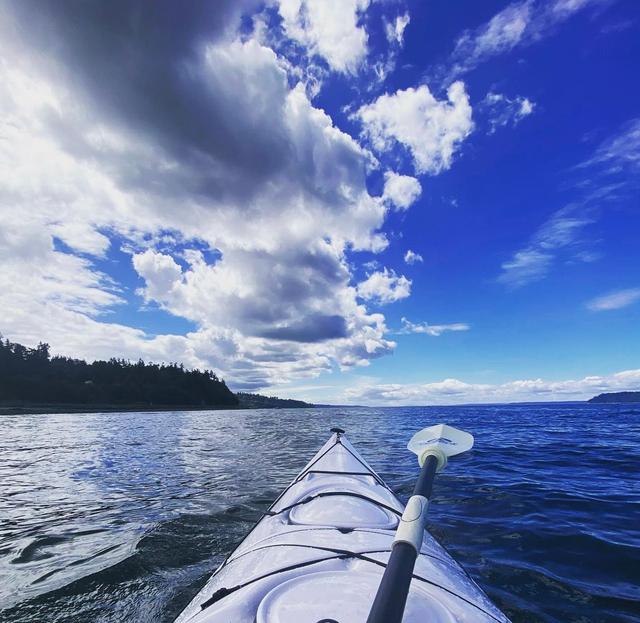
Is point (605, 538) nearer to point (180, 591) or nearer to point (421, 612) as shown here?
point (421, 612)

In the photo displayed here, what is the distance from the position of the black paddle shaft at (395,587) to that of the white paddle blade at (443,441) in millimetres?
1972

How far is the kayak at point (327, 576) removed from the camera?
2.52 metres

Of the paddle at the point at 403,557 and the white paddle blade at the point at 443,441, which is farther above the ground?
the white paddle blade at the point at 443,441

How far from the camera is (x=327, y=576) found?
9.78 feet

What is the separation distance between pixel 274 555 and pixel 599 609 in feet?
11.7

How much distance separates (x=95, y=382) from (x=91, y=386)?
6609mm

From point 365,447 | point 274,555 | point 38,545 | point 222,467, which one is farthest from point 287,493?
point 365,447

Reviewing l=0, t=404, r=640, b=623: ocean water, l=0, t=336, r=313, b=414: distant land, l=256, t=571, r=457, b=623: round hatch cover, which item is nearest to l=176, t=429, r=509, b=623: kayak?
l=256, t=571, r=457, b=623: round hatch cover

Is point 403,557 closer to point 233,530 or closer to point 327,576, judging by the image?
point 327,576

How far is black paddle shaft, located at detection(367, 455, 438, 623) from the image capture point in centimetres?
152

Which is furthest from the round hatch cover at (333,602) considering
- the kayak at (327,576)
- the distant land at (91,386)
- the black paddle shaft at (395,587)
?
the distant land at (91,386)

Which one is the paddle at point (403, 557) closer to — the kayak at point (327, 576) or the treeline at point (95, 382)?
the kayak at point (327, 576)

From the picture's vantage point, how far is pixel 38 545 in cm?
593

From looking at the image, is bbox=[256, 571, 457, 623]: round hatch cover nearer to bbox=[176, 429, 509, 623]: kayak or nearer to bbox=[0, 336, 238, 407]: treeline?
bbox=[176, 429, 509, 623]: kayak
